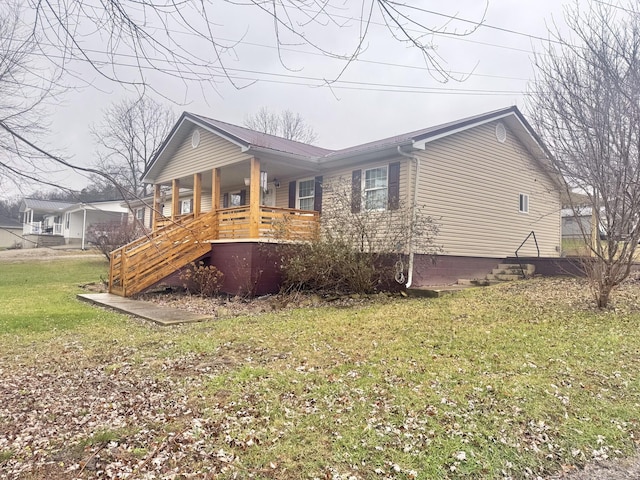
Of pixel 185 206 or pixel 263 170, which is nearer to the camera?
pixel 263 170

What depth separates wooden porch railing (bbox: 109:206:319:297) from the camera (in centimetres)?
1120

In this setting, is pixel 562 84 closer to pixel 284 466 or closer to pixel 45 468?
pixel 284 466

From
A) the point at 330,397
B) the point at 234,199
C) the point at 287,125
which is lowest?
the point at 330,397

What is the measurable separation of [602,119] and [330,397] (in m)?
6.22

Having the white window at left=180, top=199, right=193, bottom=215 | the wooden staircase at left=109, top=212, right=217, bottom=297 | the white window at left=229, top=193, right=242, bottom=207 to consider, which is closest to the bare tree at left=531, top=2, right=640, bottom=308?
the wooden staircase at left=109, top=212, right=217, bottom=297

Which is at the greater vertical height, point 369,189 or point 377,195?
point 369,189

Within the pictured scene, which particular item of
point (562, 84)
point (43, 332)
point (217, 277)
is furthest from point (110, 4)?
point (217, 277)

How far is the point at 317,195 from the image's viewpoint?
13117mm

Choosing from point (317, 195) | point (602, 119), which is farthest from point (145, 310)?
point (602, 119)

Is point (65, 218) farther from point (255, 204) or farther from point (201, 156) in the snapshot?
point (255, 204)

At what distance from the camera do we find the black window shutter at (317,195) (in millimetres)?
12953

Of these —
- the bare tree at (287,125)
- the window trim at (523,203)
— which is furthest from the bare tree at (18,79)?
the bare tree at (287,125)

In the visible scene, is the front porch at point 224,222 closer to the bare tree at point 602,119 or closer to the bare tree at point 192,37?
the bare tree at point 602,119

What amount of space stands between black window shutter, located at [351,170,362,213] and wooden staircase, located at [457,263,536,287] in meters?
3.56
